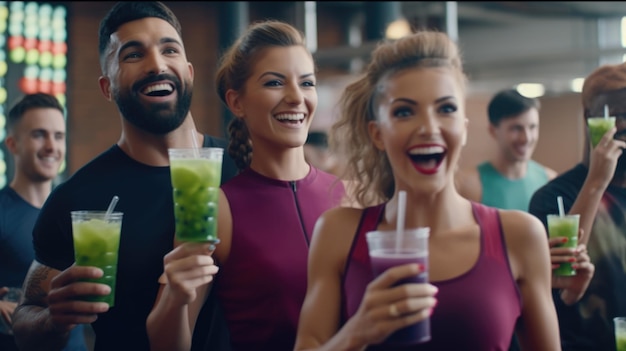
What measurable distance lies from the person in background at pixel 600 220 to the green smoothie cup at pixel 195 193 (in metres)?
1.25

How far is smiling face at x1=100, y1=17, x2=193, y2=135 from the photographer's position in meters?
2.48

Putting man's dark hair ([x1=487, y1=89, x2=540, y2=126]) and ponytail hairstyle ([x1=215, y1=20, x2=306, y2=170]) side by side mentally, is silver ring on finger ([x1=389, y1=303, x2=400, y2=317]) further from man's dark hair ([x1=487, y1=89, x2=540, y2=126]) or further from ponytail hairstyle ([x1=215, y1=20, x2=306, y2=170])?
man's dark hair ([x1=487, y1=89, x2=540, y2=126])

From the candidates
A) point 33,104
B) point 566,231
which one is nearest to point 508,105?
point 566,231

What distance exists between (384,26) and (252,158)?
4.60 meters

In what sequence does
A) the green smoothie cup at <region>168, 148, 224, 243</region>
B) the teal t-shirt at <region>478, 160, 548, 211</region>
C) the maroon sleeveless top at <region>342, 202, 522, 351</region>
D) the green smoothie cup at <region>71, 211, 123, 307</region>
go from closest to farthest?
the maroon sleeveless top at <region>342, 202, 522, 351</region> → the green smoothie cup at <region>168, 148, 224, 243</region> → the green smoothie cup at <region>71, 211, 123, 307</region> → the teal t-shirt at <region>478, 160, 548, 211</region>

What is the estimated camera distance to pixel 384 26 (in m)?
6.77

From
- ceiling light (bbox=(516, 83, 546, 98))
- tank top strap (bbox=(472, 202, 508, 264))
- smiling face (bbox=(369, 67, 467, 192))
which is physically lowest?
tank top strap (bbox=(472, 202, 508, 264))

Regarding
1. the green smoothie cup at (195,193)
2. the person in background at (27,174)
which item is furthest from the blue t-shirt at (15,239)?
the green smoothie cup at (195,193)

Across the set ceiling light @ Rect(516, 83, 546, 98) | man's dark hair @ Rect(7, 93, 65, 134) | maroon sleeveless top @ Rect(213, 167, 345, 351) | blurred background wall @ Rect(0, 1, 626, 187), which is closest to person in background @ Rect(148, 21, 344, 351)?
maroon sleeveless top @ Rect(213, 167, 345, 351)

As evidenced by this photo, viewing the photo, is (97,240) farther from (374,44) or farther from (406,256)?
(374,44)

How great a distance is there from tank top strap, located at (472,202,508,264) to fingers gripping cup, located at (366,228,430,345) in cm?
32

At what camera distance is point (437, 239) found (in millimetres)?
1922

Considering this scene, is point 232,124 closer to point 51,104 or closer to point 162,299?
point 162,299

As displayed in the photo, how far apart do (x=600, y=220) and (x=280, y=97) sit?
1.21 metres
